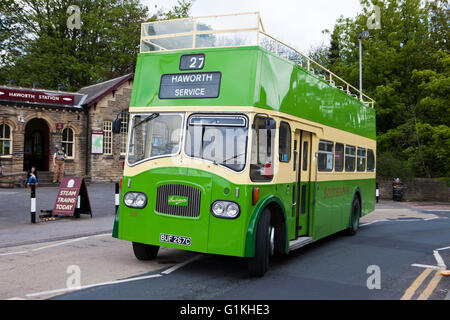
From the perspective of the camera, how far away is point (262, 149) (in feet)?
23.6

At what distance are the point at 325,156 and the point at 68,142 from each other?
2258 cm

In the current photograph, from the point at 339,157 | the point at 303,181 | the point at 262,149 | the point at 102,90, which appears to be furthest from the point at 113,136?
the point at 262,149

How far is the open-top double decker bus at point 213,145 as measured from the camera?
271 inches

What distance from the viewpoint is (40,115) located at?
90.7 ft

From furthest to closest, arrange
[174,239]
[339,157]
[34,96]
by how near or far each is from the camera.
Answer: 1. [34,96]
2. [339,157]
3. [174,239]

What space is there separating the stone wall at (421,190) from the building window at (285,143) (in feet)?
72.9

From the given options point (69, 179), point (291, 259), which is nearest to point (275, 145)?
point (291, 259)

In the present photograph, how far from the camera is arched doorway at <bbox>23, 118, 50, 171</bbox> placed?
2942 centimetres

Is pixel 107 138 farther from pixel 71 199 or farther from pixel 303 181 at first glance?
pixel 303 181

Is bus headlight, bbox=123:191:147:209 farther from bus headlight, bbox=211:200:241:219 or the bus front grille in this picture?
bus headlight, bbox=211:200:241:219

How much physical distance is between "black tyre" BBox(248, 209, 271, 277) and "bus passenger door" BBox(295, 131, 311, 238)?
1807mm

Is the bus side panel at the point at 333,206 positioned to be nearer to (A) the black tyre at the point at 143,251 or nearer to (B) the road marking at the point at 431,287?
(B) the road marking at the point at 431,287
